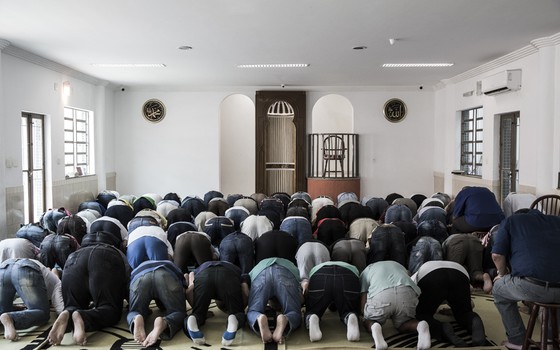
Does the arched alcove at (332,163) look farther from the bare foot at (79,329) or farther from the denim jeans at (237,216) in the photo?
the bare foot at (79,329)

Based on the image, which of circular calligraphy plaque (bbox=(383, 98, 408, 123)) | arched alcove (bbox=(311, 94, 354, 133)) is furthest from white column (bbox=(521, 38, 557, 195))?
arched alcove (bbox=(311, 94, 354, 133))

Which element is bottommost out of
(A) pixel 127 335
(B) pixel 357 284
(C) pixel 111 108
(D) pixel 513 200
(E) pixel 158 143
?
(A) pixel 127 335

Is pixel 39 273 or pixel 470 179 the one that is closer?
pixel 39 273

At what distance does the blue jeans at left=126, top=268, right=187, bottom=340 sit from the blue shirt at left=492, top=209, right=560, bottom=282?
2.63m

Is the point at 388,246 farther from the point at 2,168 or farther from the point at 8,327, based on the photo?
the point at 2,168

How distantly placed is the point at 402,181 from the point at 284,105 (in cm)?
371

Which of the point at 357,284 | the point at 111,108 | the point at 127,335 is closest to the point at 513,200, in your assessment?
the point at 357,284

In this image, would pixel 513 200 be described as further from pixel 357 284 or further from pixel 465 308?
pixel 357 284

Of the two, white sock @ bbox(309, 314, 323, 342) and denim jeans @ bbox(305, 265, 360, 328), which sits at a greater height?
denim jeans @ bbox(305, 265, 360, 328)

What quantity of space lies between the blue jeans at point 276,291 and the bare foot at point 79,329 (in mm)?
1348

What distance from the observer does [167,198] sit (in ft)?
31.0

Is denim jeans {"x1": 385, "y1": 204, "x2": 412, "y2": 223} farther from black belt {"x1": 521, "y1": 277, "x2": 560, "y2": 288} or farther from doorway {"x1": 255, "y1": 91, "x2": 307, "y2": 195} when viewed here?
doorway {"x1": 255, "y1": 91, "x2": 307, "y2": 195}

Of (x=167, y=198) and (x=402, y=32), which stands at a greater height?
(x=402, y=32)

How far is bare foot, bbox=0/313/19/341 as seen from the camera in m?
4.23
